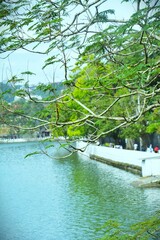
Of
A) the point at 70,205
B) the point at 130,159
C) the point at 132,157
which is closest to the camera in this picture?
the point at 70,205

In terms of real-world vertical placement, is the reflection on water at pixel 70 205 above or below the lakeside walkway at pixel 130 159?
below

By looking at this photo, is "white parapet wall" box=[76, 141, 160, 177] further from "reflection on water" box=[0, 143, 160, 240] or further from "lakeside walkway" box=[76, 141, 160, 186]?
"reflection on water" box=[0, 143, 160, 240]

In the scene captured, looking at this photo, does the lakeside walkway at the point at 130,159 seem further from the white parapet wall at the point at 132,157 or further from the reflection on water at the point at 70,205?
the reflection on water at the point at 70,205

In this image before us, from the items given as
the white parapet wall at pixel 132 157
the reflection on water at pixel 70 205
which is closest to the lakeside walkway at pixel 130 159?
the white parapet wall at pixel 132 157

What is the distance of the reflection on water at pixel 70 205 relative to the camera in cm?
1030

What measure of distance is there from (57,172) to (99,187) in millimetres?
6410

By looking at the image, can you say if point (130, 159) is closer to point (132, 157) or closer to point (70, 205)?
point (132, 157)

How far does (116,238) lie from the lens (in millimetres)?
4656

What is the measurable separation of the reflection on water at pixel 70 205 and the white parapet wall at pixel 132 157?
2.13 ft

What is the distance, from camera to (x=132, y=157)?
763 inches

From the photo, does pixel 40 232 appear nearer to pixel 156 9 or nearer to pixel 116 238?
pixel 116 238

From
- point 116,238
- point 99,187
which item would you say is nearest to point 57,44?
point 116,238

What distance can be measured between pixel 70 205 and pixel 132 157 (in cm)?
693

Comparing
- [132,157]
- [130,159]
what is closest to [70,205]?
[132,157]
